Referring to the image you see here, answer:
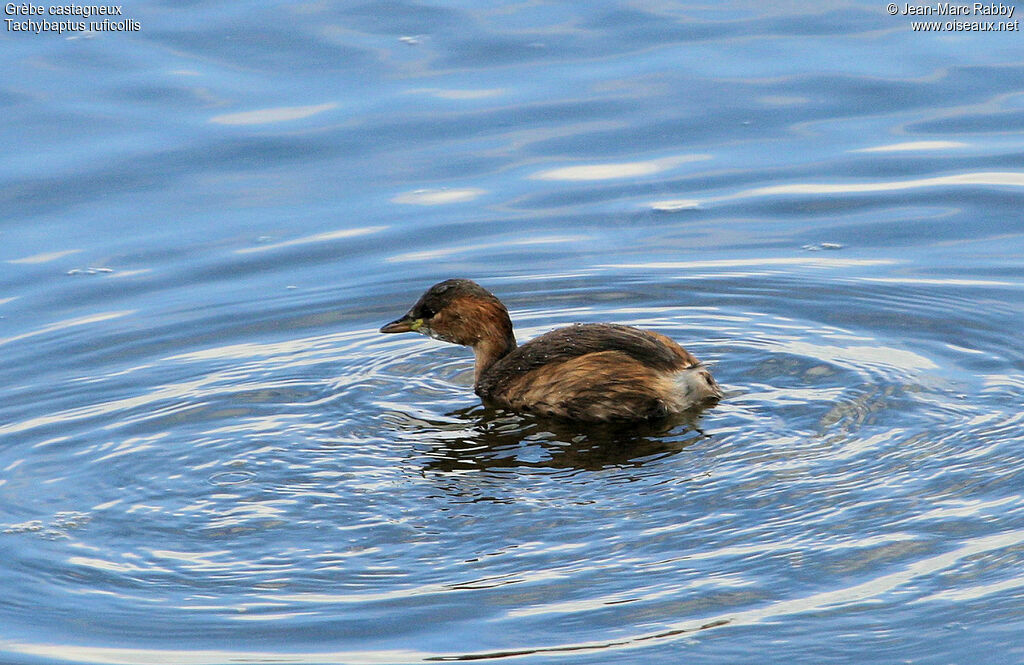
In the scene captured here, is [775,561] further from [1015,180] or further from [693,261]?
[1015,180]

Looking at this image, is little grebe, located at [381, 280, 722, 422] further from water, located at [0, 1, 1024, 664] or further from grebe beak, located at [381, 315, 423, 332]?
grebe beak, located at [381, 315, 423, 332]

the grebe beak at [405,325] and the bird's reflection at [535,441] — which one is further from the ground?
the grebe beak at [405,325]

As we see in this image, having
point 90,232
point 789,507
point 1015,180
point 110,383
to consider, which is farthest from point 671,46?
point 789,507

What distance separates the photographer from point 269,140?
12617 millimetres

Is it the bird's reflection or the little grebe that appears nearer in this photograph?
the bird's reflection

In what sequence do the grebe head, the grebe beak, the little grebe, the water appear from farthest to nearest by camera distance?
the grebe beak → the grebe head → the little grebe → the water

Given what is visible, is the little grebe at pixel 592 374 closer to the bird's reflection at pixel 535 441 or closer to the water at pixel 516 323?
the bird's reflection at pixel 535 441

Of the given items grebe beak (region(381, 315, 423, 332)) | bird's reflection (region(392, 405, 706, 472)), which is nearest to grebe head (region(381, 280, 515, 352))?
grebe beak (region(381, 315, 423, 332))

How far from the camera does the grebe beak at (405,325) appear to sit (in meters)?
9.42

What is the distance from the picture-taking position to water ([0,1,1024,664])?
656cm

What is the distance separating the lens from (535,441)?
8.44 meters

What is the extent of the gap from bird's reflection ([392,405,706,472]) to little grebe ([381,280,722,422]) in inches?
2.9

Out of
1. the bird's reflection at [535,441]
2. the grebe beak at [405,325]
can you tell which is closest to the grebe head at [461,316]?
the grebe beak at [405,325]

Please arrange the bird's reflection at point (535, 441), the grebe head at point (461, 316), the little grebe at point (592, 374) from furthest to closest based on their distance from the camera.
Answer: the grebe head at point (461, 316) → the little grebe at point (592, 374) → the bird's reflection at point (535, 441)
